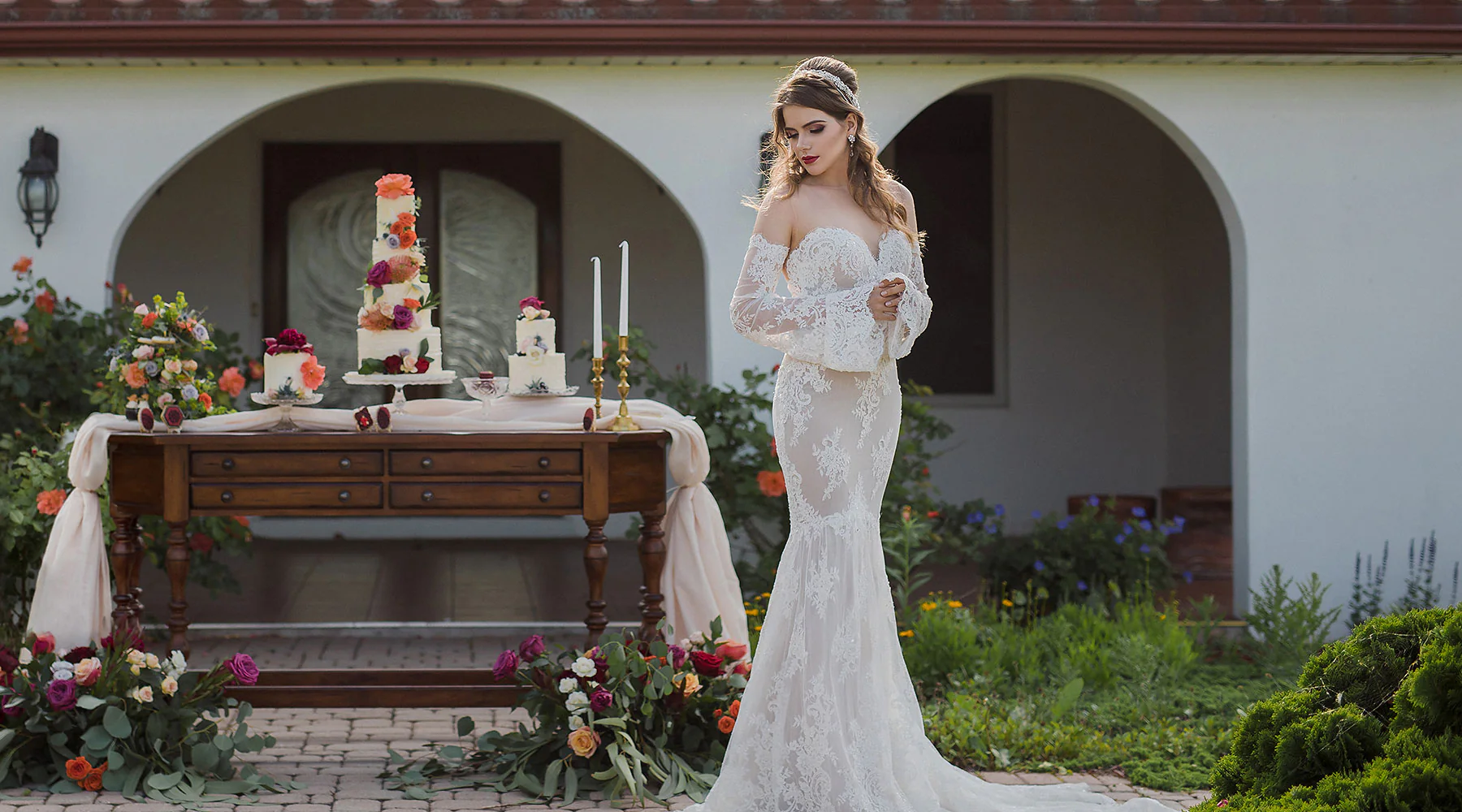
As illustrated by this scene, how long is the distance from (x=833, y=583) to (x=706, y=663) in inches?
35.6

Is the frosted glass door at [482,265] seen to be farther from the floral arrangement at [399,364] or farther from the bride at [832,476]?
the bride at [832,476]

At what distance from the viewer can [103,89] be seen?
6.81 meters

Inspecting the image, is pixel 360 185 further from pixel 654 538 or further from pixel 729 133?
pixel 654 538

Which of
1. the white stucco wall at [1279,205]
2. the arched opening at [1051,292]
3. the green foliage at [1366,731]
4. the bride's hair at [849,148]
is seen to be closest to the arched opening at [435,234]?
the arched opening at [1051,292]

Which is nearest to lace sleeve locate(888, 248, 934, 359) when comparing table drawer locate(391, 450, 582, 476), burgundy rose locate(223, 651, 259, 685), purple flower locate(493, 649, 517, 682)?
table drawer locate(391, 450, 582, 476)

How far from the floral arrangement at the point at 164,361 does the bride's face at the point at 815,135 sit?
252cm

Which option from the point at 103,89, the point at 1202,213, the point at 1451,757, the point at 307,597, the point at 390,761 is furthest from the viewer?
the point at 1202,213

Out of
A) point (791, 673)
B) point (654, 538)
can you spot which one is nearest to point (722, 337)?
point (654, 538)

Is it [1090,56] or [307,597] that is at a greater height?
[1090,56]

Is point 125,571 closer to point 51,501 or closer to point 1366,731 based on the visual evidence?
point 51,501

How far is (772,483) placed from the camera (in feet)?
21.5

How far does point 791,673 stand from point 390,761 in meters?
1.77

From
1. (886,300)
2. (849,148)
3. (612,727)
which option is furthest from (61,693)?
(849,148)

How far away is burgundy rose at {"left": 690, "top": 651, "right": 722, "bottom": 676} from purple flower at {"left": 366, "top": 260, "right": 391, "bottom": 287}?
5.53 feet
